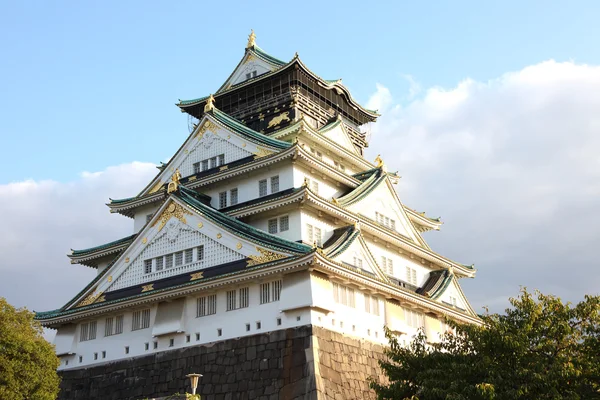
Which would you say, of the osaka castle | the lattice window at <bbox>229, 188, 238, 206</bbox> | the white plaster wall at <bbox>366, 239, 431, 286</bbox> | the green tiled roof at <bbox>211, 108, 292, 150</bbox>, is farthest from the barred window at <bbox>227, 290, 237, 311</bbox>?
the white plaster wall at <bbox>366, 239, 431, 286</bbox>

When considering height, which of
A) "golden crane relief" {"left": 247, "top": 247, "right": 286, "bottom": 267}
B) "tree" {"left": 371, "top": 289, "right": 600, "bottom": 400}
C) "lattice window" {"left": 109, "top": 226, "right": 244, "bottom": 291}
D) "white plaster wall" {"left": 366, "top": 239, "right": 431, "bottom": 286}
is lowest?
"tree" {"left": 371, "top": 289, "right": 600, "bottom": 400}

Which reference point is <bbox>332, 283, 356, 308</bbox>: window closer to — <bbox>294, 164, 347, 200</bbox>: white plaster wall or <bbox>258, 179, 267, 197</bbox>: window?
<bbox>294, 164, 347, 200</bbox>: white plaster wall

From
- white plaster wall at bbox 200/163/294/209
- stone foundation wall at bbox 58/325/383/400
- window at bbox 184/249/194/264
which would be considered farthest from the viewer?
white plaster wall at bbox 200/163/294/209

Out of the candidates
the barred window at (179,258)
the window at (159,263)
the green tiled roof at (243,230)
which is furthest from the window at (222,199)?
the window at (159,263)

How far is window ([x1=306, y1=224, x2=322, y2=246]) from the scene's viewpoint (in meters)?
34.0

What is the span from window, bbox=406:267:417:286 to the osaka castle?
11 cm

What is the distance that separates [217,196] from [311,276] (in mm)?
11483

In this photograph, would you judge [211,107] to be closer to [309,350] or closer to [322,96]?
[322,96]

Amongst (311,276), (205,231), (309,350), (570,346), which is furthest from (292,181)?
(570,346)

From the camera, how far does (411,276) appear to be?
40.7 metres

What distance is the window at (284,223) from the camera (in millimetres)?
34403

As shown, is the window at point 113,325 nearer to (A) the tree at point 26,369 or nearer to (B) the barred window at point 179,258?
(A) the tree at point 26,369

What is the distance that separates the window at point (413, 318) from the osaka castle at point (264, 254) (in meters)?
0.12

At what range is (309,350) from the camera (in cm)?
2831
